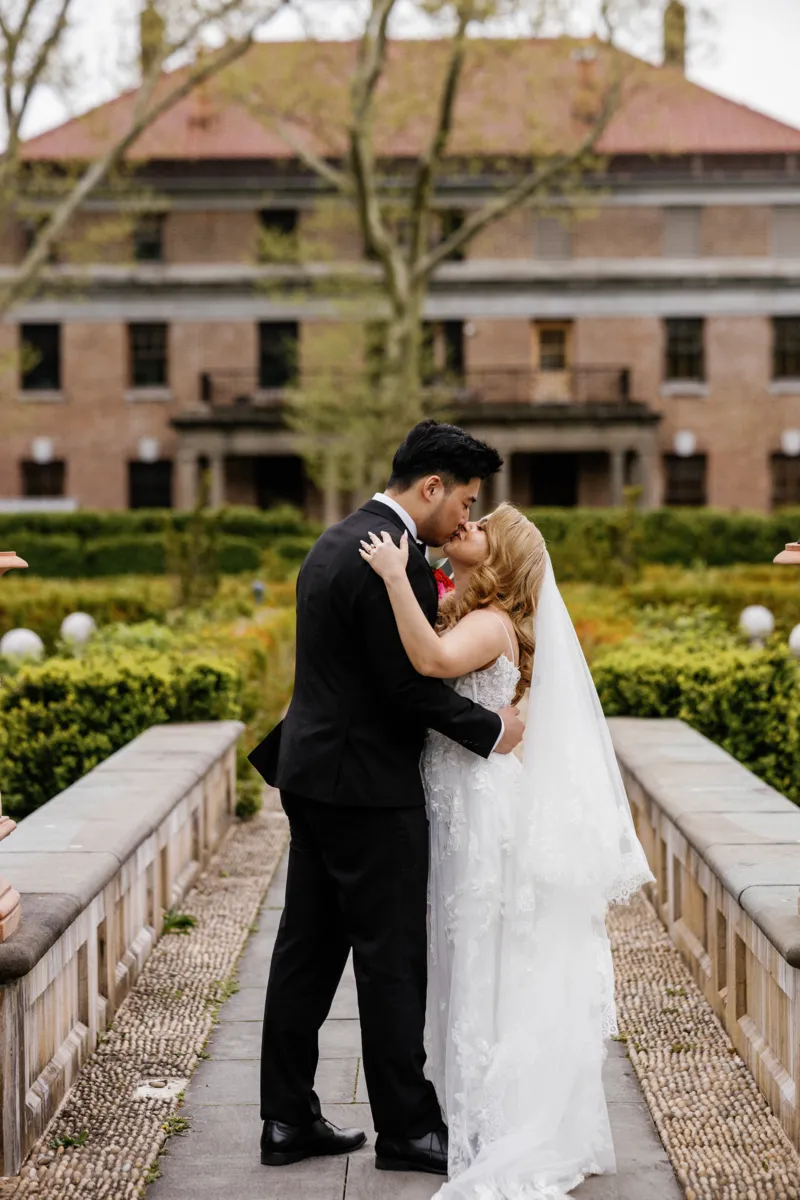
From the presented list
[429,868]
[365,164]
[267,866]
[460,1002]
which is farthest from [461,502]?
[365,164]

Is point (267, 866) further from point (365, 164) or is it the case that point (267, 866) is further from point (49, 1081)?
point (365, 164)

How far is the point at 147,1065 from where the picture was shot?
509 cm

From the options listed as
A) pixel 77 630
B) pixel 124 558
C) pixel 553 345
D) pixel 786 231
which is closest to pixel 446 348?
pixel 553 345

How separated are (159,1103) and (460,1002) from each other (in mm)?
1205

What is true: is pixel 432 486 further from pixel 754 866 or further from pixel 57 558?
pixel 57 558

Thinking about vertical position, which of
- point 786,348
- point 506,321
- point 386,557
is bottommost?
point 386,557

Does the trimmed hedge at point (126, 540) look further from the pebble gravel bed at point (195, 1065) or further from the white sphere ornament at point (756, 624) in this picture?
the pebble gravel bed at point (195, 1065)

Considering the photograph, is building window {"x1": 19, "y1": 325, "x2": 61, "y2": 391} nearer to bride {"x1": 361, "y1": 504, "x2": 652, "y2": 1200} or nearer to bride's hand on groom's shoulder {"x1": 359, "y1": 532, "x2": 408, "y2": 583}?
bride {"x1": 361, "y1": 504, "x2": 652, "y2": 1200}

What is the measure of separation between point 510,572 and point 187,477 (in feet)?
109

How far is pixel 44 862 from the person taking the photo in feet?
17.3

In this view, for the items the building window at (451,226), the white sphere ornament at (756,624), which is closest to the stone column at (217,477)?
the building window at (451,226)

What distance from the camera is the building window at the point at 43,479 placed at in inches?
1547

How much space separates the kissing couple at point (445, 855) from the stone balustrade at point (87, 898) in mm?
714

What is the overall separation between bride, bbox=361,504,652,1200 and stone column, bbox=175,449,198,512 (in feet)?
107
